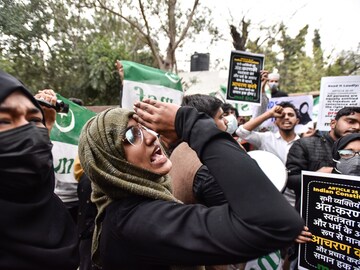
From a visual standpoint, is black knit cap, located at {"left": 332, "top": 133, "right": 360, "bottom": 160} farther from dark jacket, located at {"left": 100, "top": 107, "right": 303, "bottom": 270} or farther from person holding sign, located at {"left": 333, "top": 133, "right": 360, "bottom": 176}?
dark jacket, located at {"left": 100, "top": 107, "right": 303, "bottom": 270}

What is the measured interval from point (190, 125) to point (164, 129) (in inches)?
3.8

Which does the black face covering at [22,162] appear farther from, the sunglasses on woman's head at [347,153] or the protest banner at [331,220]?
the sunglasses on woman's head at [347,153]

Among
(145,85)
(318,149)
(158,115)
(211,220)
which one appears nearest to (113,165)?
(158,115)

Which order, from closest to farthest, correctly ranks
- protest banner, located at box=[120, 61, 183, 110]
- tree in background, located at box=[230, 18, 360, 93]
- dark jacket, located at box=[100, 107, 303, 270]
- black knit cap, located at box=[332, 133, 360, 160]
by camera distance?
dark jacket, located at box=[100, 107, 303, 270]
black knit cap, located at box=[332, 133, 360, 160]
protest banner, located at box=[120, 61, 183, 110]
tree in background, located at box=[230, 18, 360, 93]

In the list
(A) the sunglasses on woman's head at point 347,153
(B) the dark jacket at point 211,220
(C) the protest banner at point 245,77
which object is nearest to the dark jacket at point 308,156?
(A) the sunglasses on woman's head at point 347,153

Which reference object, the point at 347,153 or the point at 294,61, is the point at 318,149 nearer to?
the point at 347,153

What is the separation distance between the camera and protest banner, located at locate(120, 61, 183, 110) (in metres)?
3.46

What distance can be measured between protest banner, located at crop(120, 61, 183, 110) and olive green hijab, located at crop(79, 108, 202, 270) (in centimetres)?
211

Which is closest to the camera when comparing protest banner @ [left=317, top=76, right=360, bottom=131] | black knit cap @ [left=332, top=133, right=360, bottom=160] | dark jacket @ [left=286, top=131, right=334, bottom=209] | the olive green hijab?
the olive green hijab

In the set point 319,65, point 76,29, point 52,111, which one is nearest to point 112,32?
point 76,29

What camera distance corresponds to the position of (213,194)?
5.08 feet

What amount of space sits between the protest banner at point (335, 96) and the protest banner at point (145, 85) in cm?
158

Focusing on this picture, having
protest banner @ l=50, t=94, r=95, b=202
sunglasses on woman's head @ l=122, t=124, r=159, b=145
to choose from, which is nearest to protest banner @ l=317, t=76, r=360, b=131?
protest banner @ l=50, t=94, r=95, b=202

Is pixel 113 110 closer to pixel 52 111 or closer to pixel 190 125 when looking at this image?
pixel 190 125
